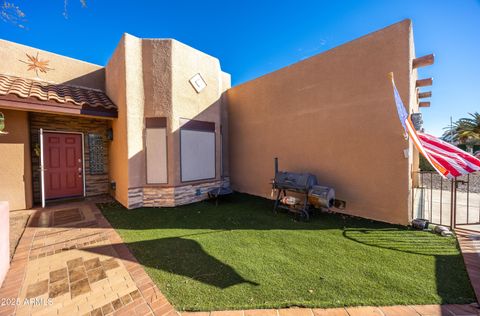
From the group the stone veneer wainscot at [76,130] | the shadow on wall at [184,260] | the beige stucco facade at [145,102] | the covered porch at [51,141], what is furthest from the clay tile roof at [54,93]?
the shadow on wall at [184,260]

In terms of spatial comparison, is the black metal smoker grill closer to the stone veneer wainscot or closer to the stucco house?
the stucco house

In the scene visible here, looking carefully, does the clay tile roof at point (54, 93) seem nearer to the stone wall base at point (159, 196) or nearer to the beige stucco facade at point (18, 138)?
the beige stucco facade at point (18, 138)

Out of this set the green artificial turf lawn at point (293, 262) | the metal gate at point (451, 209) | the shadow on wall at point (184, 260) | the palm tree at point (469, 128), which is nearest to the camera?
the green artificial turf lawn at point (293, 262)

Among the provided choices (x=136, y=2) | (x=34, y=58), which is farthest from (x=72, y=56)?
(x=136, y=2)

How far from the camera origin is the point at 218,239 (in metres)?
3.75

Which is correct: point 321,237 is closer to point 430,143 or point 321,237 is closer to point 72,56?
point 430,143

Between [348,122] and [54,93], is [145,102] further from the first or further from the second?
[348,122]

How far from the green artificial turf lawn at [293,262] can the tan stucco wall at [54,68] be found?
550 centimetres

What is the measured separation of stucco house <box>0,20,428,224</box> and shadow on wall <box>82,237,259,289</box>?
2535mm

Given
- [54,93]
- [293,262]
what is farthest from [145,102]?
[293,262]

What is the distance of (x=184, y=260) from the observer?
3.04 meters

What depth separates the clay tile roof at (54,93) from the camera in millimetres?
4969

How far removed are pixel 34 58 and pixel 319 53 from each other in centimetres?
902

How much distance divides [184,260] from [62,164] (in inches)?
256
